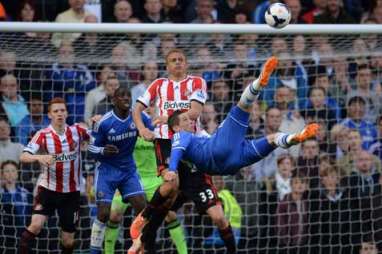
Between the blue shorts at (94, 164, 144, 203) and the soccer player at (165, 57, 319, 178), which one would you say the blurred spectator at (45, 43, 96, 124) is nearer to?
the blue shorts at (94, 164, 144, 203)

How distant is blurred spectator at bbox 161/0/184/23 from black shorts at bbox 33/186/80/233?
3.71 meters

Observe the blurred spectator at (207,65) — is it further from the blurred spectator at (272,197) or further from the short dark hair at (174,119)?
the short dark hair at (174,119)

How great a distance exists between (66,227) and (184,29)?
2.53 metres

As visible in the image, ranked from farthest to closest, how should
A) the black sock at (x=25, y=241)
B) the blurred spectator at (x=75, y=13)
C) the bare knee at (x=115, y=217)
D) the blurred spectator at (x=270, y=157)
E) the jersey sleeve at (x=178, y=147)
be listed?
1. the blurred spectator at (x=75, y=13)
2. the blurred spectator at (x=270, y=157)
3. the bare knee at (x=115, y=217)
4. the black sock at (x=25, y=241)
5. the jersey sleeve at (x=178, y=147)

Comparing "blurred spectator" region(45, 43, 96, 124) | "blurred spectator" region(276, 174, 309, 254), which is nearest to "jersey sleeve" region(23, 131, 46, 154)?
"blurred spectator" region(45, 43, 96, 124)

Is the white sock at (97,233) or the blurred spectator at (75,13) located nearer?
the white sock at (97,233)

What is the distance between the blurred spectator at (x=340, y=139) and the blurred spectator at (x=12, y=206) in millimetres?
3792

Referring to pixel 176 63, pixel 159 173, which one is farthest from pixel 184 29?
pixel 159 173

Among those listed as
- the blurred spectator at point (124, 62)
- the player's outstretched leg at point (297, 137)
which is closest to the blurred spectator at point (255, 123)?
the blurred spectator at point (124, 62)

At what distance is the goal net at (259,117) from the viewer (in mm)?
15156

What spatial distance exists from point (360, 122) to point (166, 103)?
137 inches

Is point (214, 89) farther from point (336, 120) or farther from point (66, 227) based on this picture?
point (66, 227)

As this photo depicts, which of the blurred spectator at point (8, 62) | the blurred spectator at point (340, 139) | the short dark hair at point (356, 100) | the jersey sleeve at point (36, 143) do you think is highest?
the blurred spectator at point (8, 62)

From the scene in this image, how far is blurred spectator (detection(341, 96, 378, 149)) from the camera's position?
15.8 meters
